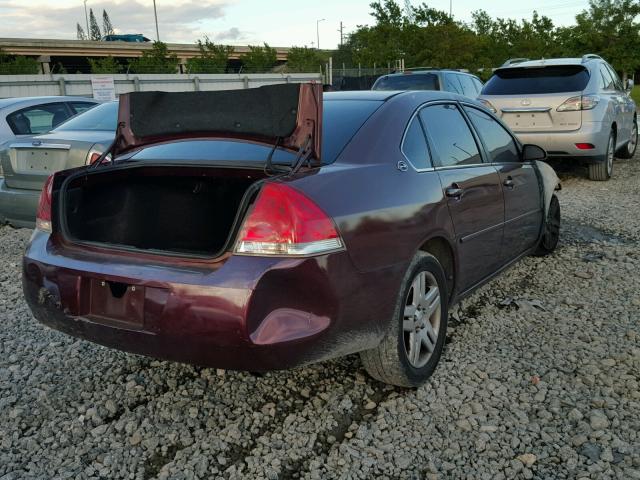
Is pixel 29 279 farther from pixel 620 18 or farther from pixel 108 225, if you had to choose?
pixel 620 18

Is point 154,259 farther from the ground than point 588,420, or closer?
farther from the ground

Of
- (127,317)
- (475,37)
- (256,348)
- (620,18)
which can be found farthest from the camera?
(475,37)

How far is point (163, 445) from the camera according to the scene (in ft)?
9.58

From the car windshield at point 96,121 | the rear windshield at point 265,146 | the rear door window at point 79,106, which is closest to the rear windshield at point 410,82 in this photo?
the rear door window at point 79,106

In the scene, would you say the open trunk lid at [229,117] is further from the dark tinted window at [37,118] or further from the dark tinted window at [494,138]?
the dark tinted window at [37,118]

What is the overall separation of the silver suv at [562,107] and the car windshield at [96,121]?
5038mm

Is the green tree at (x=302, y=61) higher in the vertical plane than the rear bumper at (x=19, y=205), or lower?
higher

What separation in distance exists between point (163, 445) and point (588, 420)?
78.2 inches

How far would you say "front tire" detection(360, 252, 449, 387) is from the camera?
3111 millimetres

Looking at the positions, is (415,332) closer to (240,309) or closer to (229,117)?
(240,309)

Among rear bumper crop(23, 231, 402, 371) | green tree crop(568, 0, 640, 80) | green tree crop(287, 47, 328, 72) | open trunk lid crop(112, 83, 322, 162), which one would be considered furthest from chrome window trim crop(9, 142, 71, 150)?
green tree crop(287, 47, 328, 72)

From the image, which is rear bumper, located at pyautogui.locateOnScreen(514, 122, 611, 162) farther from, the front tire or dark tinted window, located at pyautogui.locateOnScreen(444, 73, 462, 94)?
the front tire

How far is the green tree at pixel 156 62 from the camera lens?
132 ft

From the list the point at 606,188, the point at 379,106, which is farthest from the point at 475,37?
the point at 379,106
